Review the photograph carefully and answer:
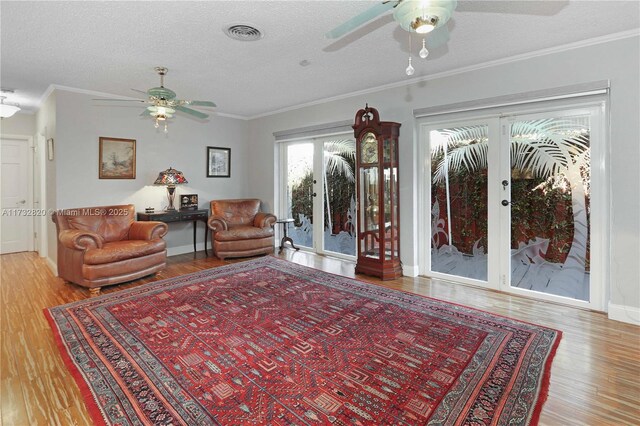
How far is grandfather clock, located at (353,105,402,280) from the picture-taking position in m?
4.21

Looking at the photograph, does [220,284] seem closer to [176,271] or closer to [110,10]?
[176,271]

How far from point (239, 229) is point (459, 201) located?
132 inches

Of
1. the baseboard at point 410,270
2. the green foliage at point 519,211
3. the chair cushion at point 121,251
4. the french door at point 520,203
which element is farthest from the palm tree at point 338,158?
the chair cushion at point 121,251

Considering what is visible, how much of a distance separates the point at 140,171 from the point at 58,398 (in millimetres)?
4022

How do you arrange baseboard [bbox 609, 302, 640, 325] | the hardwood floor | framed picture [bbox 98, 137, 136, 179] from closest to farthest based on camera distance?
1. the hardwood floor
2. baseboard [bbox 609, 302, 640, 325]
3. framed picture [bbox 98, 137, 136, 179]

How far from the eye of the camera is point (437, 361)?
2.24 m

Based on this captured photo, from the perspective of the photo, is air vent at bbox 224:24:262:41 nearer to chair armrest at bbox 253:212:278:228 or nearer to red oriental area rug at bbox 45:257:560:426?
red oriental area rug at bbox 45:257:560:426

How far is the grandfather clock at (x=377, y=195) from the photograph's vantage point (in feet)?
13.8

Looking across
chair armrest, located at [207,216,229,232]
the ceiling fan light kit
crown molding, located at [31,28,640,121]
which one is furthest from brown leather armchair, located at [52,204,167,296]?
the ceiling fan light kit

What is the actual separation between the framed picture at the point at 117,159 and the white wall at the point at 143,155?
0.07 m

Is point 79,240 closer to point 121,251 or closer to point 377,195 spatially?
point 121,251

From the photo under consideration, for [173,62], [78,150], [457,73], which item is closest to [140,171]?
[78,150]

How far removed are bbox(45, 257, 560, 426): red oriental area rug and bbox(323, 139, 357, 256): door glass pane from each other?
1949mm

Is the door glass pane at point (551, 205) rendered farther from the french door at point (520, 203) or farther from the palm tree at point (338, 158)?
the palm tree at point (338, 158)
